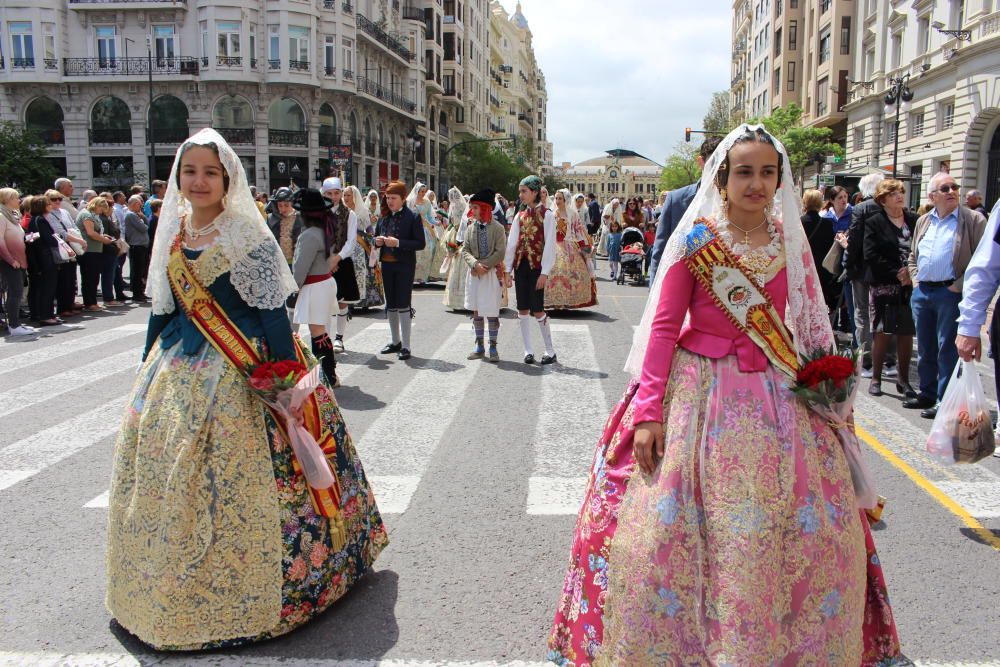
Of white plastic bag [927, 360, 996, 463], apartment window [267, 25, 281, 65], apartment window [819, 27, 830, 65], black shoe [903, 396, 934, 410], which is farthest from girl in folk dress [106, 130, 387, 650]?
apartment window [819, 27, 830, 65]

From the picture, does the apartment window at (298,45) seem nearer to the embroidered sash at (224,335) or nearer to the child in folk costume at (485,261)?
the child in folk costume at (485,261)

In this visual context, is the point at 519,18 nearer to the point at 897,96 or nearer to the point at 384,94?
the point at 384,94

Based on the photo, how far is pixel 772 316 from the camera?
9.25 ft

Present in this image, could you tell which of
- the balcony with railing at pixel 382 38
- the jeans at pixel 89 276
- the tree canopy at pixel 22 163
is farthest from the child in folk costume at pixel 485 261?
the balcony with railing at pixel 382 38

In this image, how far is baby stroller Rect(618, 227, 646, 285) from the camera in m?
19.0

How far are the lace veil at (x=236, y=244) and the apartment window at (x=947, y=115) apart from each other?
36.9m

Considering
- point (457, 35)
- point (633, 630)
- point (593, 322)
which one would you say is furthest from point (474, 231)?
point (457, 35)

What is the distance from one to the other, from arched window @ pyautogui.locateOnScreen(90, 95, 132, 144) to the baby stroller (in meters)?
34.0

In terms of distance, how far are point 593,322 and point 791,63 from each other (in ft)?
195

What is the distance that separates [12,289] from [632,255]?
1227 centimetres

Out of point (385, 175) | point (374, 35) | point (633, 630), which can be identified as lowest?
point (633, 630)

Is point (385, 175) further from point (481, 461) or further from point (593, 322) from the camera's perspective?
point (481, 461)

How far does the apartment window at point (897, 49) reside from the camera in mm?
40375

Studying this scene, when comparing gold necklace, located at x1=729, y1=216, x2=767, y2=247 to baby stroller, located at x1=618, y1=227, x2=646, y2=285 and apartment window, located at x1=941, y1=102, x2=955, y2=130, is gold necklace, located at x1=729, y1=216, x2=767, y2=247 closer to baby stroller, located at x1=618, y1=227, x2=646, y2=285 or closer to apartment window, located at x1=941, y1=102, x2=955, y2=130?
baby stroller, located at x1=618, y1=227, x2=646, y2=285
